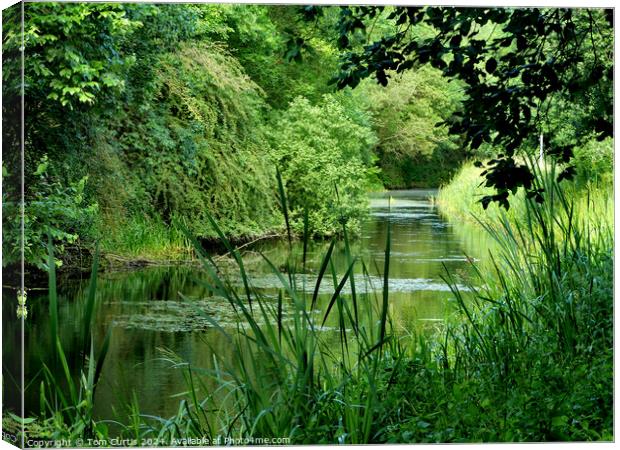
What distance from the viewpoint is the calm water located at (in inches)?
170

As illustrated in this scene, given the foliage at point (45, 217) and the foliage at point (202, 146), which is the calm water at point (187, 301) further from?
the foliage at point (202, 146)

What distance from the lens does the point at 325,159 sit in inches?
196

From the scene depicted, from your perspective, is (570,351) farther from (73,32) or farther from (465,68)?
(73,32)

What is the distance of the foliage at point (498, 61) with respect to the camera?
14.5ft

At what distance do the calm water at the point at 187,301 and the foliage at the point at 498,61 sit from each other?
605mm

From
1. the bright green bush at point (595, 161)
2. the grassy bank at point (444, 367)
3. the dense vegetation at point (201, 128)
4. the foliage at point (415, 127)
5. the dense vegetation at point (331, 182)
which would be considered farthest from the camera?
the bright green bush at point (595, 161)

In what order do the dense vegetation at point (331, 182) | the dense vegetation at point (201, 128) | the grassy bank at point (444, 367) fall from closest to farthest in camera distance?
the grassy bank at point (444, 367)
the dense vegetation at point (331, 182)
the dense vegetation at point (201, 128)

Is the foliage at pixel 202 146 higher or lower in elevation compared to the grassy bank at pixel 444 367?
higher

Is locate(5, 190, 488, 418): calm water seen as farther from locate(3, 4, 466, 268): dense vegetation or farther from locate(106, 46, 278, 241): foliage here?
locate(106, 46, 278, 241): foliage

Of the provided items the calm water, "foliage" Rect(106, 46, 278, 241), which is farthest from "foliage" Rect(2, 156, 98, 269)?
"foliage" Rect(106, 46, 278, 241)

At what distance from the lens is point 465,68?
446 cm

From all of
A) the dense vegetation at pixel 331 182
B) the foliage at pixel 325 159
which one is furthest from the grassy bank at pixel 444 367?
the foliage at pixel 325 159

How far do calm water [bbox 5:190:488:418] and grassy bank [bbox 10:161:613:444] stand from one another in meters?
0.08

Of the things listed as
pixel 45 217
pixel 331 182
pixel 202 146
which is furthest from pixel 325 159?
pixel 45 217
